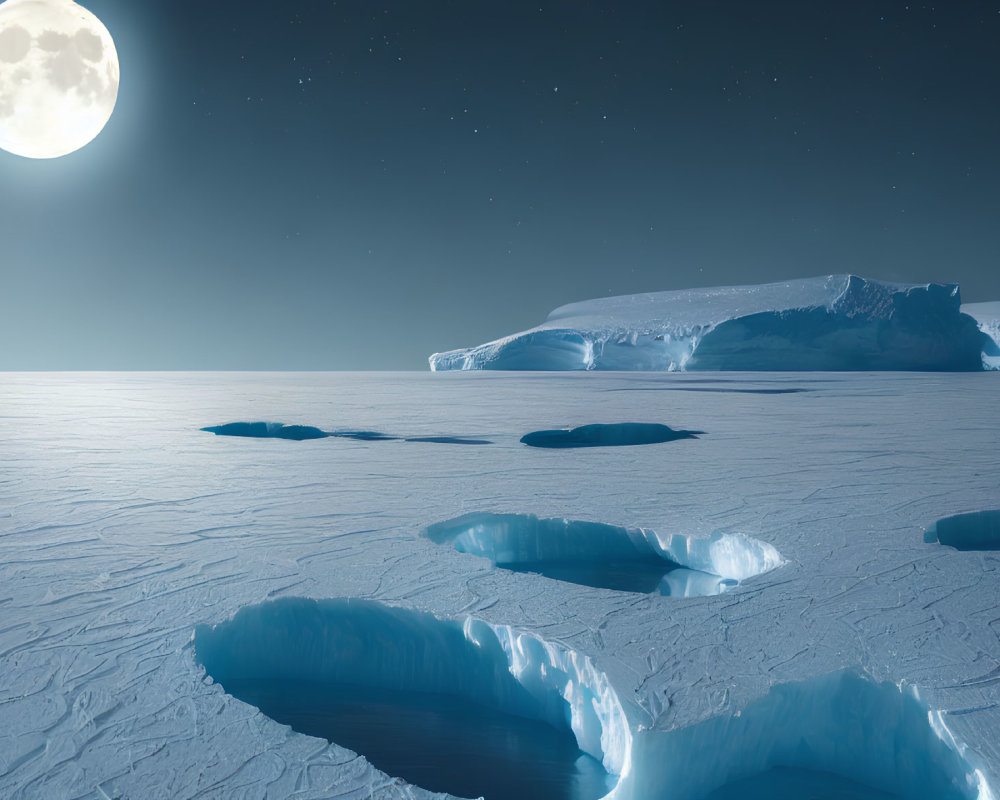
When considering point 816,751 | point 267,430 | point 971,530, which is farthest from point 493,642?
point 267,430

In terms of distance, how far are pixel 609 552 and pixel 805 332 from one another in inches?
1047

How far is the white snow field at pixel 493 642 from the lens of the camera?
2008 mm

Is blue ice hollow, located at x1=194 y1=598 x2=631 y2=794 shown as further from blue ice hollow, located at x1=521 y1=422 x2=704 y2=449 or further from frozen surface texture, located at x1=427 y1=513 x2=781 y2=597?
blue ice hollow, located at x1=521 y1=422 x2=704 y2=449

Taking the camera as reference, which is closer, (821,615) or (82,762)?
(82,762)

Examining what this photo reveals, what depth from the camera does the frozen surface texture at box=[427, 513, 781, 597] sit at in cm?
397

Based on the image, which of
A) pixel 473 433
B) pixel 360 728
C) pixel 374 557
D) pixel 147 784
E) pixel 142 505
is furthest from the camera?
pixel 473 433

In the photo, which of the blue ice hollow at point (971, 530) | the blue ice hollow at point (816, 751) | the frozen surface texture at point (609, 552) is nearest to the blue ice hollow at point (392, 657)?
the blue ice hollow at point (816, 751)

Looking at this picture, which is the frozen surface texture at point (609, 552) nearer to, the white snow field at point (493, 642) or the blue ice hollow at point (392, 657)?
the white snow field at point (493, 642)

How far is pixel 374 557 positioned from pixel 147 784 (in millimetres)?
1811

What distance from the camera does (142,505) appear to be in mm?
4766

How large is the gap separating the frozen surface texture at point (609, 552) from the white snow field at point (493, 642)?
2 cm

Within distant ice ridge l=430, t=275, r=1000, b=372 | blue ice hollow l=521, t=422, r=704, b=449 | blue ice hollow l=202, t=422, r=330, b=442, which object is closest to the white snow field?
blue ice hollow l=521, t=422, r=704, b=449

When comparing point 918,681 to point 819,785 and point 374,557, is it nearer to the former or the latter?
point 819,785

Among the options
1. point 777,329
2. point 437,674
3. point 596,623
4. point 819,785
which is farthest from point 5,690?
point 777,329
